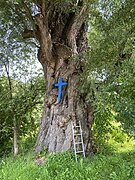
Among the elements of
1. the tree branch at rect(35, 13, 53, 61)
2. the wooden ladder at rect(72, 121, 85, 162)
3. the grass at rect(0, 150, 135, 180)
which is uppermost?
the tree branch at rect(35, 13, 53, 61)

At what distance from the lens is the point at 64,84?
4914 mm

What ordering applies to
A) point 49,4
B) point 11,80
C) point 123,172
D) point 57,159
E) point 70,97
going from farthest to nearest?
1. point 11,80
2. point 70,97
3. point 49,4
4. point 57,159
5. point 123,172

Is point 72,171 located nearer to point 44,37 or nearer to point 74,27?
point 44,37

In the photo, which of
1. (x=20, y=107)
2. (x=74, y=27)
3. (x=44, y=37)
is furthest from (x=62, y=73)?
(x=20, y=107)

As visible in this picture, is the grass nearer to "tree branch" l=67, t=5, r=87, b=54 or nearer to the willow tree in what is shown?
the willow tree

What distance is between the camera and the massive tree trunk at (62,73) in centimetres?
477

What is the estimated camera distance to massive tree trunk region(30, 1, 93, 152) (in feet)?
15.6

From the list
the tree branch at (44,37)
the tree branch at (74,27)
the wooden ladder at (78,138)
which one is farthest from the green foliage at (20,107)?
the wooden ladder at (78,138)

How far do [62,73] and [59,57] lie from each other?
1.34 ft

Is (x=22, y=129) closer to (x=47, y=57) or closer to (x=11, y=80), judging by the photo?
(x=11, y=80)

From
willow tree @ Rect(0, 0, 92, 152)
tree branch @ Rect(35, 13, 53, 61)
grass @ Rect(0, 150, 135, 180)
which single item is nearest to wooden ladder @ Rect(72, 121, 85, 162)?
willow tree @ Rect(0, 0, 92, 152)

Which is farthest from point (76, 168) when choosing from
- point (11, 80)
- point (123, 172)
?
point (11, 80)

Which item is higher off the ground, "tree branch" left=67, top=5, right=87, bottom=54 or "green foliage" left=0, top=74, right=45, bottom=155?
"tree branch" left=67, top=5, right=87, bottom=54

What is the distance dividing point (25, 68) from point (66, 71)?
6.96 ft
